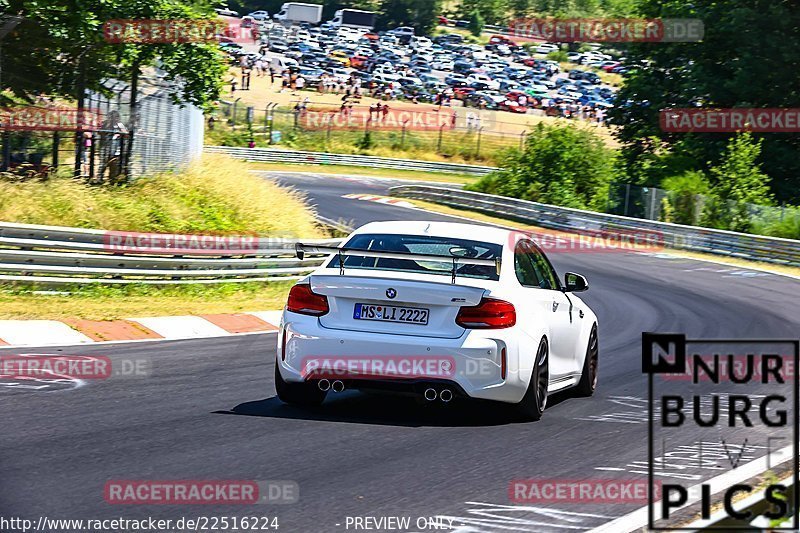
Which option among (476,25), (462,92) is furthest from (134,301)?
(476,25)

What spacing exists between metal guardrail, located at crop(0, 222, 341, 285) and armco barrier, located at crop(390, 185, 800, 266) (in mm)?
17502

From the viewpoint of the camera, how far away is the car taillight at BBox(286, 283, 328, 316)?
8734 millimetres

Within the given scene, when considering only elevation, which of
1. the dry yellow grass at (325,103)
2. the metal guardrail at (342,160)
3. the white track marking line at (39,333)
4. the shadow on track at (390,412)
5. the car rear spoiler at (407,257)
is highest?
the dry yellow grass at (325,103)

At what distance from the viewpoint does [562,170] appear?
46.0m

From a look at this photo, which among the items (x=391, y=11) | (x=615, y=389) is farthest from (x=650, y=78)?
(x=391, y=11)

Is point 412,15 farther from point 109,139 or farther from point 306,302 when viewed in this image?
point 306,302

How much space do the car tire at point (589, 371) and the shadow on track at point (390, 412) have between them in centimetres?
142

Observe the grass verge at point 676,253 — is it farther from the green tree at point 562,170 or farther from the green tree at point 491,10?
the green tree at point 491,10

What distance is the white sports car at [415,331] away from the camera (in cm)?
846

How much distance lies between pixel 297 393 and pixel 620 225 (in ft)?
99.4

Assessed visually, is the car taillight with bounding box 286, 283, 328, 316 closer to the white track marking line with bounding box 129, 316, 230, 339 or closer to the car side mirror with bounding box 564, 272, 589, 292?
the car side mirror with bounding box 564, 272, 589, 292

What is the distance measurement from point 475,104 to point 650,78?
119 feet

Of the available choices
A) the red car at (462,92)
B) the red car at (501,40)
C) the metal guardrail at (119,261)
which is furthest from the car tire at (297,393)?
the red car at (501,40)

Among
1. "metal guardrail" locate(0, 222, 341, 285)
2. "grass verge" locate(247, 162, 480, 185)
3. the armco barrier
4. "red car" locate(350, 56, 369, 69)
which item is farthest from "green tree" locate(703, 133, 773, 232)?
"red car" locate(350, 56, 369, 69)
